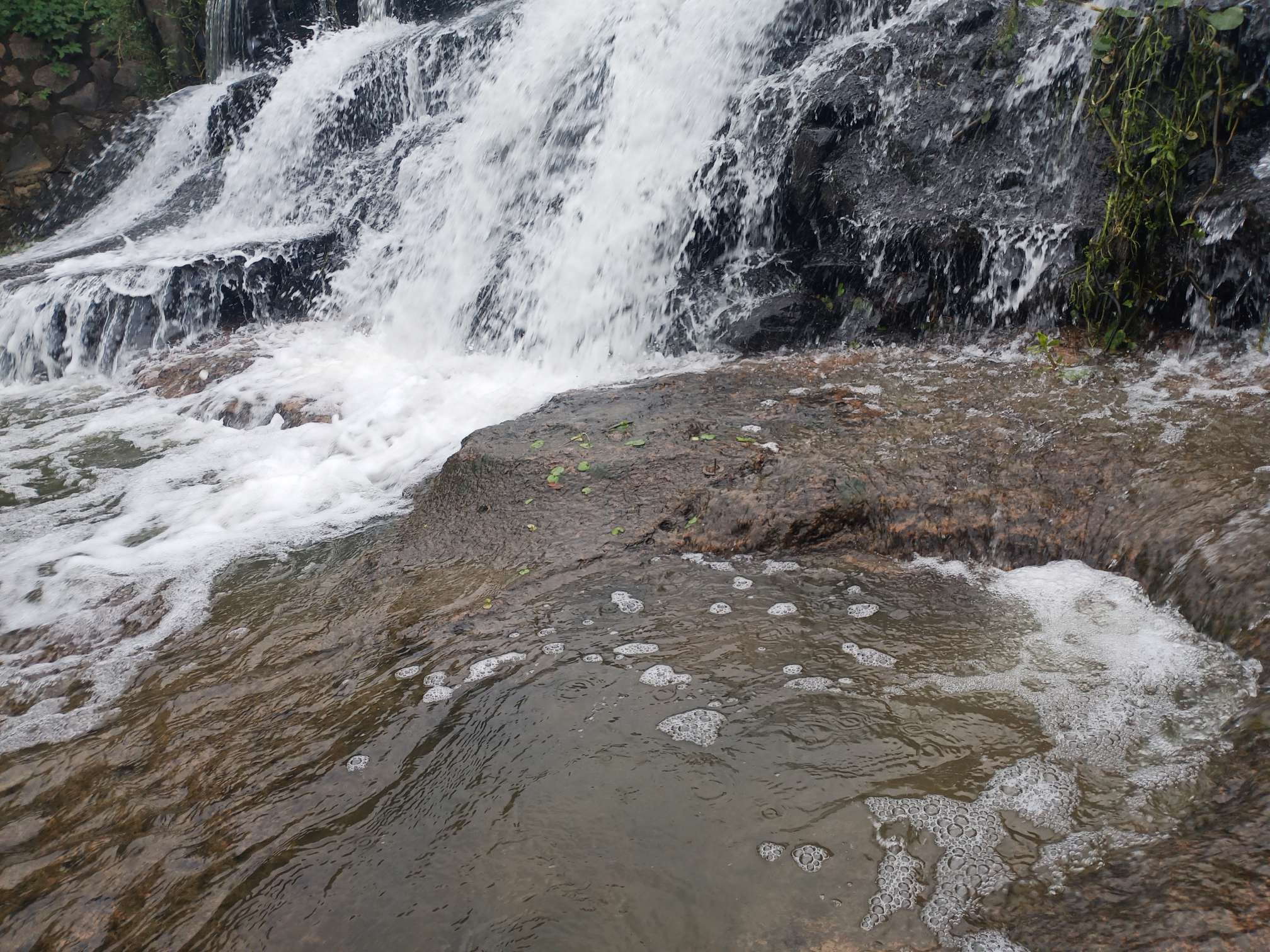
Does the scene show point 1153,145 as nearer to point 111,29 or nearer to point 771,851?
point 771,851

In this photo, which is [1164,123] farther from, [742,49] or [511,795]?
[511,795]

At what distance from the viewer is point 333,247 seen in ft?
26.5

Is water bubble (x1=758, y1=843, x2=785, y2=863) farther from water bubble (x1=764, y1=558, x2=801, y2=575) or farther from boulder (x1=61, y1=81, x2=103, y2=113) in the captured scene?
boulder (x1=61, y1=81, x2=103, y2=113)

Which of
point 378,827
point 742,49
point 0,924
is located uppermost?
point 742,49

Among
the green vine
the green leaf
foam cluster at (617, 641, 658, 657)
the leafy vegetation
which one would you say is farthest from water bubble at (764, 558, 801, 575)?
the leafy vegetation

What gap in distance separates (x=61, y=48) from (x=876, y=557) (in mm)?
13096

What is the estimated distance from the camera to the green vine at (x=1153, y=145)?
416cm

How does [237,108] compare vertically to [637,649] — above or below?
above

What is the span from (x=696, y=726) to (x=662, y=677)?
9.4 inches

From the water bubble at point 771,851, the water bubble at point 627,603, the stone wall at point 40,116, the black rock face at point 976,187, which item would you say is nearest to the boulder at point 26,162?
the stone wall at point 40,116

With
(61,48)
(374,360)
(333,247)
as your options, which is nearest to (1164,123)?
(374,360)

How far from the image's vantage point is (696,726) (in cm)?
225

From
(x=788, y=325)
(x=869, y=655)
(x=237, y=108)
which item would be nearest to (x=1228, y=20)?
(x=788, y=325)

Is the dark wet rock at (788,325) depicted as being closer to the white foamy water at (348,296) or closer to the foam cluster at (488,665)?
the white foamy water at (348,296)
